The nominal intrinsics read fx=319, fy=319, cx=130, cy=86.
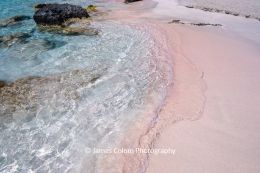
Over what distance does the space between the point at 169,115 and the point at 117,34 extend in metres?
7.21

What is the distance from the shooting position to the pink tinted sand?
5949mm

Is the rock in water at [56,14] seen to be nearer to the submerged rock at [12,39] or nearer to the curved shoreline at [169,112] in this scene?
the submerged rock at [12,39]

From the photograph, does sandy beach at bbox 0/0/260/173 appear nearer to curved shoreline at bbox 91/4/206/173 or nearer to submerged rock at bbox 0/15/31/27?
curved shoreline at bbox 91/4/206/173

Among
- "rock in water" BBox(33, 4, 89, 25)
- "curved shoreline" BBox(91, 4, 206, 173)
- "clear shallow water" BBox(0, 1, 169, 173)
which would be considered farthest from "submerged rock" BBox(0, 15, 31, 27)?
"curved shoreline" BBox(91, 4, 206, 173)

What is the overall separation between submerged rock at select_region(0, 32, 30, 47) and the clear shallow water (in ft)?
1.22

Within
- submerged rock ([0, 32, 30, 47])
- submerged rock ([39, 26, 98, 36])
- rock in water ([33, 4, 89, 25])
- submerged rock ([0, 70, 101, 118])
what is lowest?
submerged rock ([0, 70, 101, 118])

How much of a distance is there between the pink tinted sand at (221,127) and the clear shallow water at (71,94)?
1.24 m

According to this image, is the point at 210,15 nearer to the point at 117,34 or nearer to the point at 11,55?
the point at 117,34

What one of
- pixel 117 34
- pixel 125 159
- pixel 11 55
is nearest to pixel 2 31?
pixel 11 55

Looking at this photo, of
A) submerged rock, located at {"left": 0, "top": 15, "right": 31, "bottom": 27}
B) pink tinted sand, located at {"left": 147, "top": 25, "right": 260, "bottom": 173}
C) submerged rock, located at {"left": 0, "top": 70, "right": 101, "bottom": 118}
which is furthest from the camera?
submerged rock, located at {"left": 0, "top": 15, "right": 31, "bottom": 27}

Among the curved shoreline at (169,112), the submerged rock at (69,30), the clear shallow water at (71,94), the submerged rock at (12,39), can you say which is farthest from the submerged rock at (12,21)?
the curved shoreline at (169,112)

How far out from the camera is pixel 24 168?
19.9 ft

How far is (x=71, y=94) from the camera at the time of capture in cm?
877

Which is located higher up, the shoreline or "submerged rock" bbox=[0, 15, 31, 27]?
"submerged rock" bbox=[0, 15, 31, 27]
